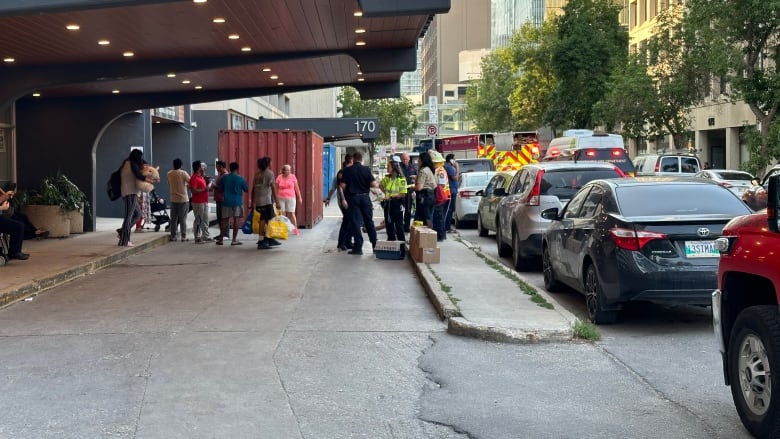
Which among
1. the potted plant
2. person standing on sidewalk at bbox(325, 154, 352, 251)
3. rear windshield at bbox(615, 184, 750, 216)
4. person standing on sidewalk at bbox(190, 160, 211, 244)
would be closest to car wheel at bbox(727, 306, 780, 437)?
rear windshield at bbox(615, 184, 750, 216)

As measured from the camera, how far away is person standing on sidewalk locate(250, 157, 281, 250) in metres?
18.3

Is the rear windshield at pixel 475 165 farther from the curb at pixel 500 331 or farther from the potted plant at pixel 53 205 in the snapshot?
the curb at pixel 500 331

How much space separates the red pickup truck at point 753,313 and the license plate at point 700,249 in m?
3.11

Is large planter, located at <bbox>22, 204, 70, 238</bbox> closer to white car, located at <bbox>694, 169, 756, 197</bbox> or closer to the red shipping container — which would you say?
the red shipping container

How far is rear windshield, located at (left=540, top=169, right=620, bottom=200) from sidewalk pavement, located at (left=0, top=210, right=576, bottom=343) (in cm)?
145

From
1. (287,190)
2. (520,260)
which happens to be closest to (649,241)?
(520,260)

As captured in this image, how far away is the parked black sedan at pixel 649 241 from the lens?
354 inches

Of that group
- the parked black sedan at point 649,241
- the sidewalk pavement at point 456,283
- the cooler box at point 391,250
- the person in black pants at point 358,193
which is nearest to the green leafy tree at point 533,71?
the sidewalk pavement at point 456,283

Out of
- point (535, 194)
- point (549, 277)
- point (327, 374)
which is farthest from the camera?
point (535, 194)

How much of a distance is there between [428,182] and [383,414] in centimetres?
1199

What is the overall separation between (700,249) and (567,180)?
5718 mm

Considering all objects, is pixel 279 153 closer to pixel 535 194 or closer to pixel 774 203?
pixel 535 194

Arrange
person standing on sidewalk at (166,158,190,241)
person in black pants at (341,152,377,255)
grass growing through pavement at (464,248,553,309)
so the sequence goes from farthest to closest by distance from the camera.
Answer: person standing on sidewalk at (166,158,190,241) < person in black pants at (341,152,377,255) < grass growing through pavement at (464,248,553,309)

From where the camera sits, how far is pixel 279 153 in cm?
2517
